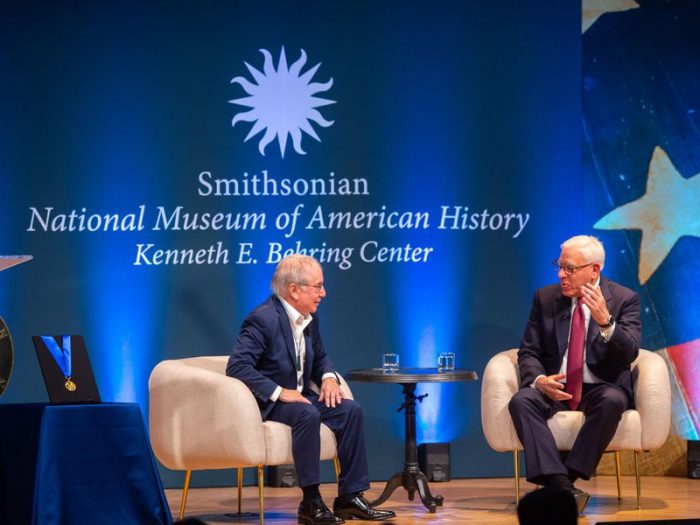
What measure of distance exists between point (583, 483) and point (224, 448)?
2489 mm

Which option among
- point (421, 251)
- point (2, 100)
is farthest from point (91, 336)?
point (421, 251)

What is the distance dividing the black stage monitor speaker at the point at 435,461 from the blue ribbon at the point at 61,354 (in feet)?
9.90

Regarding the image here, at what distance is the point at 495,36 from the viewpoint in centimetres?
700

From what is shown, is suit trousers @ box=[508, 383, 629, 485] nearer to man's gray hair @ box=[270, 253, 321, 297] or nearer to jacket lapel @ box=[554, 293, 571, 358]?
jacket lapel @ box=[554, 293, 571, 358]

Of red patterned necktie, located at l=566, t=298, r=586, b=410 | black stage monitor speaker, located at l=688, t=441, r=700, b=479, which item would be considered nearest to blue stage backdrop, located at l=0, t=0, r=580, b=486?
black stage monitor speaker, located at l=688, t=441, r=700, b=479

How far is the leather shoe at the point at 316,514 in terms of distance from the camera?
16.8ft

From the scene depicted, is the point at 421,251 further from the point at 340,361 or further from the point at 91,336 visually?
the point at 91,336

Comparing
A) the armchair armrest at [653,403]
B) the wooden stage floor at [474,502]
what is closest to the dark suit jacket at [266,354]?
the wooden stage floor at [474,502]

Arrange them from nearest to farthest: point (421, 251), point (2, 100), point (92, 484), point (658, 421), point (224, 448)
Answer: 1. point (92, 484)
2. point (224, 448)
3. point (658, 421)
4. point (2, 100)
5. point (421, 251)

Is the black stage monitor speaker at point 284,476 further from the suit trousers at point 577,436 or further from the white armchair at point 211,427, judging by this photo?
the suit trousers at point 577,436

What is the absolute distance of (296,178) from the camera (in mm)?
6801

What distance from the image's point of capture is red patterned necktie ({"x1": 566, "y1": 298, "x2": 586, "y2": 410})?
18.2ft

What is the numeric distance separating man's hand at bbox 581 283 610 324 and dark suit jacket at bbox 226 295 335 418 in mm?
1306

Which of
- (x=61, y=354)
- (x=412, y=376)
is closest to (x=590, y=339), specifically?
(x=412, y=376)
